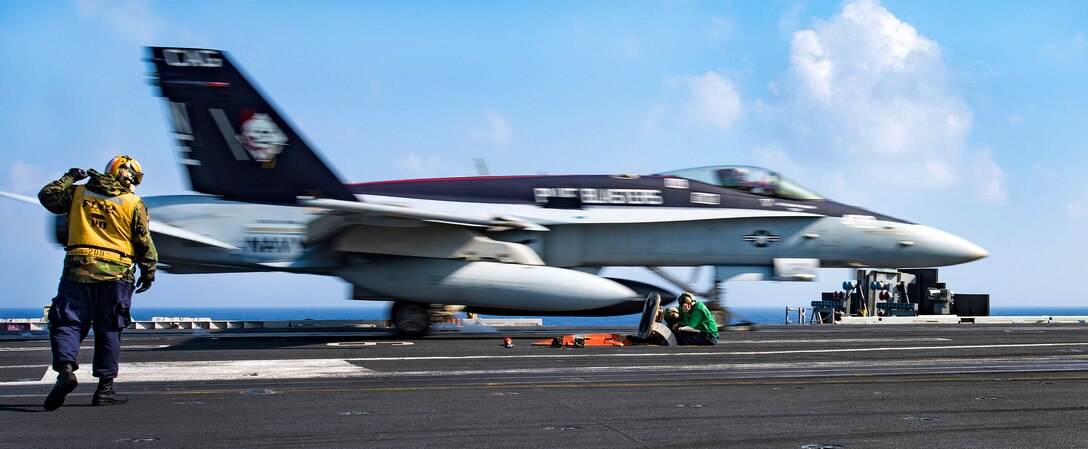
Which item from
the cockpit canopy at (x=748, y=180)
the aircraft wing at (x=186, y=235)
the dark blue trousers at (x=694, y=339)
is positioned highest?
the cockpit canopy at (x=748, y=180)

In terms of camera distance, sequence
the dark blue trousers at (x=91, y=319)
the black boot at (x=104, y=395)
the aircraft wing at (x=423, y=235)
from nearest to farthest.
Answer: the dark blue trousers at (x=91, y=319) < the black boot at (x=104, y=395) < the aircraft wing at (x=423, y=235)

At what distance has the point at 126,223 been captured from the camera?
22.4ft

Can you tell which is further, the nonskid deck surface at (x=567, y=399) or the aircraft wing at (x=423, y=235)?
the aircraft wing at (x=423, y=235)

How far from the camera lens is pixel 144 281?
268 inches

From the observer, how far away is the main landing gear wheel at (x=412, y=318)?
674 inches

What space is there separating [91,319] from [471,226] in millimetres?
9470

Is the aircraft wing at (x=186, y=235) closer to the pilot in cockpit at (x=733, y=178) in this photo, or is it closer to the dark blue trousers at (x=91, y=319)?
the pilot in cockpit at (x=733, y=178)

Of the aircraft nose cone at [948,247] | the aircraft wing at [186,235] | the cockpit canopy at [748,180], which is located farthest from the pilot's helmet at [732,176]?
the aircraft wing at [186,235]

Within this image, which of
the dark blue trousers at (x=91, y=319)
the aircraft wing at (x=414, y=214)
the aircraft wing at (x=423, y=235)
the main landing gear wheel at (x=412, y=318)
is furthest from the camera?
the main landing gear wheel at (x=412, y=318)

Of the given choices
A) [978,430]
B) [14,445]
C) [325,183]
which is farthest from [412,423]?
A: [325,183]

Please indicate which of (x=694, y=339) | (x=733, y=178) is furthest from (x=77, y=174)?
(x=733, y=178)

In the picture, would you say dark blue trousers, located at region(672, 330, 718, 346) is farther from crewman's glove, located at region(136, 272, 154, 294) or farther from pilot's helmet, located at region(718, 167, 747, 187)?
crewman's glove, located at region(136, 272, 154, 294)

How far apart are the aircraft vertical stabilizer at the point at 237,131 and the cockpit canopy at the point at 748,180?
693 cm

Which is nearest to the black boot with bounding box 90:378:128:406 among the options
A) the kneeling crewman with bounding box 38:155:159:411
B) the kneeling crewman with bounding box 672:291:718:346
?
the kneeling crewman with bounding box 38:155:159:411
